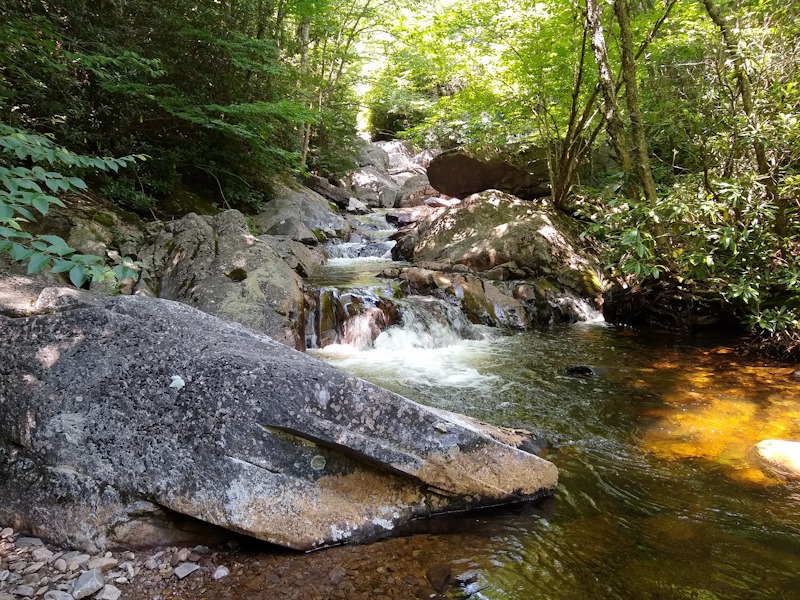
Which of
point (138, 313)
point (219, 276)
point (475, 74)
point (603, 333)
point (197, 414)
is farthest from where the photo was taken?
point (475, 74)

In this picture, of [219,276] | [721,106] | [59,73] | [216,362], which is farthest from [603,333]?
[59,73]

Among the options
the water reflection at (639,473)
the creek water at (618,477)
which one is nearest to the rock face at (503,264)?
the creek water at (618,477)

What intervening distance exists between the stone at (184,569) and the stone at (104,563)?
0.31m

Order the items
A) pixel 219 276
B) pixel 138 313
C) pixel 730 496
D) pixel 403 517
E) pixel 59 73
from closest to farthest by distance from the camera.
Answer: pixel 403 517 < pixel 138 313 < pixel 730 496 < pixel 59 73 < pixel 219 276

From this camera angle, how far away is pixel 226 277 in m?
6.64

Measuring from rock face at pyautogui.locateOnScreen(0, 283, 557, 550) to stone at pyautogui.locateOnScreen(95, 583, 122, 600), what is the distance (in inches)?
11.0

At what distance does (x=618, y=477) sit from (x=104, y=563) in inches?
141

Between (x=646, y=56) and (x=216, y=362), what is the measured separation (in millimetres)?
10565

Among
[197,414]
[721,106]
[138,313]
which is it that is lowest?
[197,414]

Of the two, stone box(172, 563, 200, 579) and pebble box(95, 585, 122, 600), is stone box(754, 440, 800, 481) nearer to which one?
stone box(172, 563, 200, 579)

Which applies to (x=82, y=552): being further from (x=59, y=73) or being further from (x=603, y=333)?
(x=603, y=333)

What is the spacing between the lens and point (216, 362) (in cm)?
293

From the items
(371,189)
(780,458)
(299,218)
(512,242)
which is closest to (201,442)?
(780,458)

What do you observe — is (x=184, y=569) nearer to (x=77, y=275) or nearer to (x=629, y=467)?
(x=77, y=275)
